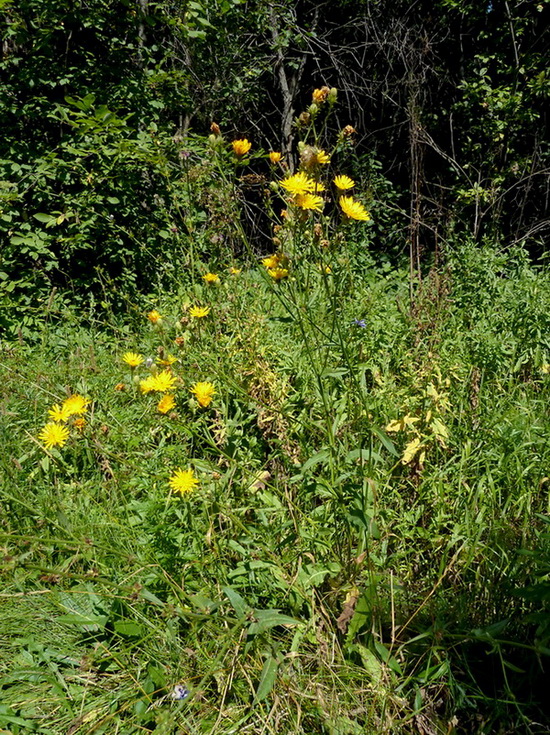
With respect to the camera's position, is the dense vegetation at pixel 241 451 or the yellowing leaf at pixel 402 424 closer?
the dense vegetation at pixel 241 451

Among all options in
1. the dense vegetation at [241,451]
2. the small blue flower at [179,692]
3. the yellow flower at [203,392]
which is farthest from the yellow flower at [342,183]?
the small blue flower at [179,692]

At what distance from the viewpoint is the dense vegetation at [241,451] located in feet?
4.32

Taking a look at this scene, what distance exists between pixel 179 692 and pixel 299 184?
4.12 feet

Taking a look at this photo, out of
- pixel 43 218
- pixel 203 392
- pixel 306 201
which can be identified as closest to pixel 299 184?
pixel 306 201

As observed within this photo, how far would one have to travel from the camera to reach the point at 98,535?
68.2 inches

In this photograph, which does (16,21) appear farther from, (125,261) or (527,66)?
(527,66)

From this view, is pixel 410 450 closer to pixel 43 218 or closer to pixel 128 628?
pixel 128 628

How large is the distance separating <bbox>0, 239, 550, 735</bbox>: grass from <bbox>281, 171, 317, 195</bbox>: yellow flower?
20 cm

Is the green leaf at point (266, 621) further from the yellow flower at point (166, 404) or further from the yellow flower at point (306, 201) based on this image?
the yellow flower at point (306, 201)

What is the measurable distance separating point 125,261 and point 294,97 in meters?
3.18

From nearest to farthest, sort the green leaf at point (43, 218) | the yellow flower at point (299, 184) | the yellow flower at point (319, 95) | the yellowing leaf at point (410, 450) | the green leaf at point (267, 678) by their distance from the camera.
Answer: the green leaf at point (267, 678) → the yellow flower at point (299, 184) → the yellow flower at point (319, 95) → the yellowing leaf at point (410, 450) → the green leaf at point (43, 218)

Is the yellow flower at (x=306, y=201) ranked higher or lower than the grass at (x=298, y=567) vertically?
higher

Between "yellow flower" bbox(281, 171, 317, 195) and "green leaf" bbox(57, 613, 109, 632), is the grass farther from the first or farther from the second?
"yellow flower" bbox(281, 171, 317, 195)

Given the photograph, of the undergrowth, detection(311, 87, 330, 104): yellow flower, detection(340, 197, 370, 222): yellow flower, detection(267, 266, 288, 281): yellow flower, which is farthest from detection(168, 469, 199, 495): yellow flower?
detection(311, 87, 330, 104): yellow flower
